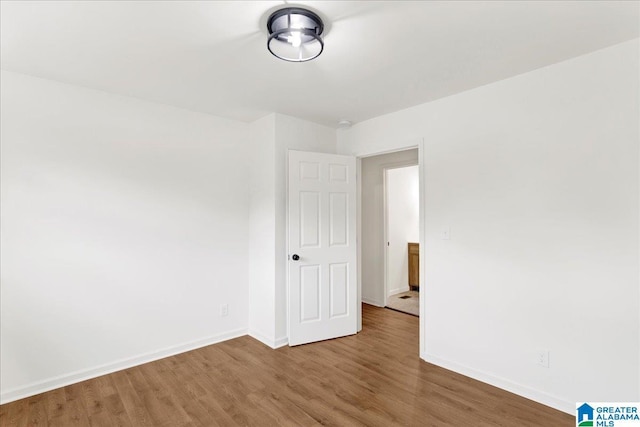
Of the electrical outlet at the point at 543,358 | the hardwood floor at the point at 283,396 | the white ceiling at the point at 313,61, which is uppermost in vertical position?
the white ceiling at the point at 313,61

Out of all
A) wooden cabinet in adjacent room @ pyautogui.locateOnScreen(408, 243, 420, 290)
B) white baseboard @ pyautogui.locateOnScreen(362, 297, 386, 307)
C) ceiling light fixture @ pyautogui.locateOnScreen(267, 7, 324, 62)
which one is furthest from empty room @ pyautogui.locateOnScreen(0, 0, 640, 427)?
wooden cabinet in adjacent room @ pyautogui.locateOnScreen(408, 243, 420, 290)

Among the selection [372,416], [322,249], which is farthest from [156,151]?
[372,416]

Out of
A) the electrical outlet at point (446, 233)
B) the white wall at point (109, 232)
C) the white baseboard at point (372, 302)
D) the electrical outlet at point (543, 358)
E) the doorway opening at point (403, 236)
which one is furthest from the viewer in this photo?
the doorway opening at point (403, 236)

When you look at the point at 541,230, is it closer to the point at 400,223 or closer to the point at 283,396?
the point at 283,396

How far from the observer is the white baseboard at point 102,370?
244 cm

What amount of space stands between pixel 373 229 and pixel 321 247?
5.54 ft

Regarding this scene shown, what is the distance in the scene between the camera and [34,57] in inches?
89.1

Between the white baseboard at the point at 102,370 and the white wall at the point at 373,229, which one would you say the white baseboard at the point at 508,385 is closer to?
the white wall at the point at 373,229

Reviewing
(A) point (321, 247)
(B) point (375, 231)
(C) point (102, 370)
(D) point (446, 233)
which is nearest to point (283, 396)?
(A) point (321, 247)

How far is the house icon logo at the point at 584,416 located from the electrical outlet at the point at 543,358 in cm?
29

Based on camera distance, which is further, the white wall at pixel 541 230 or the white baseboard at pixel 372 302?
the white baseboard at pixel 372 302

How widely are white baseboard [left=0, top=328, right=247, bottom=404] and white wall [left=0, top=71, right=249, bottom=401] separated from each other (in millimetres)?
10

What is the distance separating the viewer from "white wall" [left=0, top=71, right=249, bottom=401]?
2.49 m

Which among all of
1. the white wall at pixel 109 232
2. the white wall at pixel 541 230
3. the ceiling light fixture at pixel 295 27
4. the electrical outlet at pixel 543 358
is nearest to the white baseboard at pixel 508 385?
the white wall at pixel 541 230
